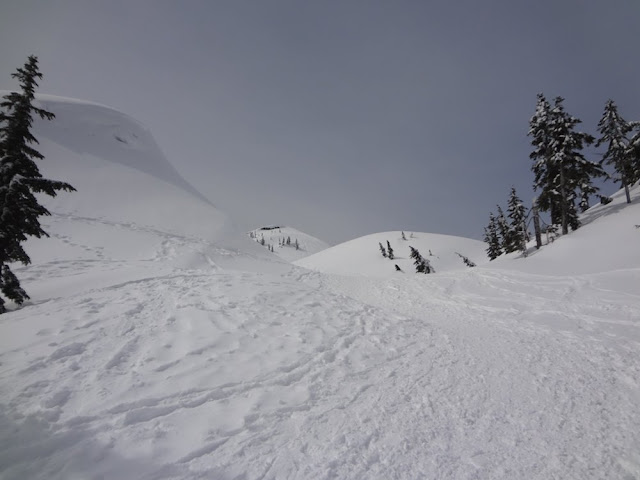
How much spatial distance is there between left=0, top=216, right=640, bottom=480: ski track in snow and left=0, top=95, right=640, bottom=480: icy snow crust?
0.10 feet

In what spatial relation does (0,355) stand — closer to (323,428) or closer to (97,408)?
(97,408)

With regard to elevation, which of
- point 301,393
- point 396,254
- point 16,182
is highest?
point 16,182

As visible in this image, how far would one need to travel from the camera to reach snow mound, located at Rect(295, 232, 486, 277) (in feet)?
145

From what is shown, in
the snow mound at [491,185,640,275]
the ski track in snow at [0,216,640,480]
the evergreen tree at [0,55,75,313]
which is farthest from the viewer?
the snow mound at [491,185,640,275]

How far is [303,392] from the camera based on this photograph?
5086mm

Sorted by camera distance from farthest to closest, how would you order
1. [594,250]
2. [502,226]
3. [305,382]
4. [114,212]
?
[502,226] < [114,212] < [594,250] < [305,382]

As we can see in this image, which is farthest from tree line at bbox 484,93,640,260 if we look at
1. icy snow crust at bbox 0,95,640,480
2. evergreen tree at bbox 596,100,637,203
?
icy snow crust at bbox 0,95,640,480

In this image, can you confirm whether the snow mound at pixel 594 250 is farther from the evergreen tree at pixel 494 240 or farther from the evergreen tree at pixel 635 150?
the evergreen tree at pixel 494 240

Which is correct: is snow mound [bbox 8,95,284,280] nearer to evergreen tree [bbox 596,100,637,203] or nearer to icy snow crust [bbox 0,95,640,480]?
icy snow crust [bbox 0,95,640,480]

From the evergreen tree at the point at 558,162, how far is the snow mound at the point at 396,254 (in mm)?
18026

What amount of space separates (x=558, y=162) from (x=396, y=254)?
2955cm

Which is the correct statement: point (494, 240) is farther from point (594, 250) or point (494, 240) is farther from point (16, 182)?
point (16, 182)

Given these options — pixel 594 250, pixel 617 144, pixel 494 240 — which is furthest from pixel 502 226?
pixel 594 250

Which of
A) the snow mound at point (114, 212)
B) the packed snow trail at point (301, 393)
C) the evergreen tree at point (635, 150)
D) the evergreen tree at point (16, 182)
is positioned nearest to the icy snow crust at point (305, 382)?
the packed snow trail at point (301, 393)
